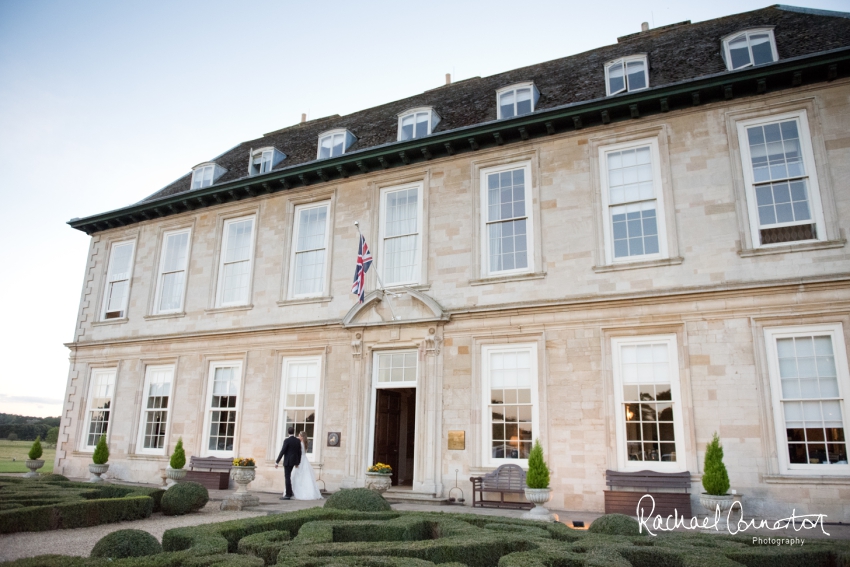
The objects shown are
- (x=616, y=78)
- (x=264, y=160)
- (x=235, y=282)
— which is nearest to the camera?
(x=616, y=78)

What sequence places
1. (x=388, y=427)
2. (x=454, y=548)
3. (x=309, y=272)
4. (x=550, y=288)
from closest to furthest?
(x=454, y=548)
(x=550, y=288)
(x=388, y=427)
(x=309, y=272)

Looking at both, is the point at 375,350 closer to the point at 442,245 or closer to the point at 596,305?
the point at 442,245

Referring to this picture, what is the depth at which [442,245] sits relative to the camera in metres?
15.1

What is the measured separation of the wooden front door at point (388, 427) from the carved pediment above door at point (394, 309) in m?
1.84

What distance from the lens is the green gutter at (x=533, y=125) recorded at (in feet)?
40.2

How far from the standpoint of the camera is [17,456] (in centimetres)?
2480

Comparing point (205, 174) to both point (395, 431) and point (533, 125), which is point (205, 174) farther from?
point (533, 125)

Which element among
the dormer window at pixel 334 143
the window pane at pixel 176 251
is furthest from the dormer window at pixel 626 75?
the window pane at pixel 176 251

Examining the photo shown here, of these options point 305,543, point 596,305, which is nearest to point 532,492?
point 596,305

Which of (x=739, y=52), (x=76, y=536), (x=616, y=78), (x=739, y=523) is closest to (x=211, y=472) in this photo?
(x=76, y=536)

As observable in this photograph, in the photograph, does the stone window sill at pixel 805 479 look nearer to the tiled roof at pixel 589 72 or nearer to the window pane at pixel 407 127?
Result: the tiled roof at pixel 589 72

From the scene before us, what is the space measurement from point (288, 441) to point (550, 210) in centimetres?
800

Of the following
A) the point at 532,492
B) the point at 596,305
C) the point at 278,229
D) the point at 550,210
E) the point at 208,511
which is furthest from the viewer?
the point at 278,229

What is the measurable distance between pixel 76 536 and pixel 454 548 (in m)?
6.22
